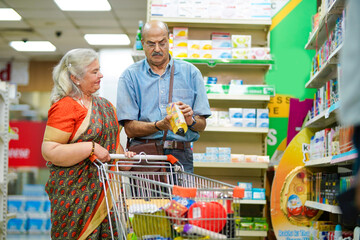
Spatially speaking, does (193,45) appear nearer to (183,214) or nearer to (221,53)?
(221,53)

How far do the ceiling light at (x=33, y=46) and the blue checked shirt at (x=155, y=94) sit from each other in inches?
321

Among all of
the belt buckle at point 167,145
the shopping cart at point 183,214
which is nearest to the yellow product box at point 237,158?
the belt buckle at point 167,145

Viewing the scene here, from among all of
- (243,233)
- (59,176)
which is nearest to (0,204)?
(243,233)

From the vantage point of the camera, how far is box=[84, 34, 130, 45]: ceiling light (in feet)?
32.7

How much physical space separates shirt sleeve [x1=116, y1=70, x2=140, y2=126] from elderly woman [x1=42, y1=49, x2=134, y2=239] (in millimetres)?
144

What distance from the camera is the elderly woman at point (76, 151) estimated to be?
2.48 meters

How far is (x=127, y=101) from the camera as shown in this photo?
2793 millimetres

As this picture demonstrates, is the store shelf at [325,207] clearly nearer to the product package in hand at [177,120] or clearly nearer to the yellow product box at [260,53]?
the product package in hand at [177,120]

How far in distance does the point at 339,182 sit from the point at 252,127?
1.63 m

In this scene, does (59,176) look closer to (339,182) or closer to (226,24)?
(339,182)

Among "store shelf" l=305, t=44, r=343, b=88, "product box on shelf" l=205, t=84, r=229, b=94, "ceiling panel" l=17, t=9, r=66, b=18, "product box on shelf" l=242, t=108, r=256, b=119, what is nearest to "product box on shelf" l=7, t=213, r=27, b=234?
"ceiling panel" l=17, t=9, r=66, b=18

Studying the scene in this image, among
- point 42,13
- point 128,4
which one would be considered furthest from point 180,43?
point 42,13

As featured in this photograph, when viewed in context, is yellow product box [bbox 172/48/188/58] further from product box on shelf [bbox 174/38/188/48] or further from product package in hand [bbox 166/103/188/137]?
product package in hand [bbox 166/103/188/137]

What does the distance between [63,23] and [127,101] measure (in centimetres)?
685
